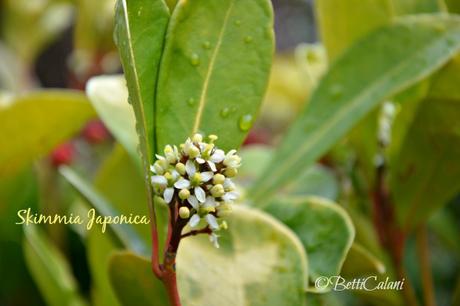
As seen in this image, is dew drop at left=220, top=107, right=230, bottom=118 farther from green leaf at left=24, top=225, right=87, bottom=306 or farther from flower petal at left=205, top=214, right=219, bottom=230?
green leaf at left=24, top=225, right=87, bottom=306

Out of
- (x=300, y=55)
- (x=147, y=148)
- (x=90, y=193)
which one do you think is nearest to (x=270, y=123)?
(x=300, y=55)

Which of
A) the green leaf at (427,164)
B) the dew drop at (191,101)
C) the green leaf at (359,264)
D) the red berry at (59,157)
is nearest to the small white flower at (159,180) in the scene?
the dew drop at (191,101)

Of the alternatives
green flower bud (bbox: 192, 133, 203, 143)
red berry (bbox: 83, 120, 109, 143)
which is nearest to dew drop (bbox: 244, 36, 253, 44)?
green flower bud (bbox: 192, 133, 203, 143)

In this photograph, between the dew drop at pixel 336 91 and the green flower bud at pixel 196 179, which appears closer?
the green flower bud at pixel 196 179

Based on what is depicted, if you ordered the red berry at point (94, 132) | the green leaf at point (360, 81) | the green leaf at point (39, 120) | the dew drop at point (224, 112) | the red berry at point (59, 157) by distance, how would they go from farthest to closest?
the red berry at point (94, 132) < the red berry at point (59, 157) < the green leaf at point (39, 120) < the green leaf at point (360, 81) < the dew drop at point (224, 112)

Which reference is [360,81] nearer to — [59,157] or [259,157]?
[259,157]

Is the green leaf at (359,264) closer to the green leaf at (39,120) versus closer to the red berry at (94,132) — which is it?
the green leaf at (39,120)

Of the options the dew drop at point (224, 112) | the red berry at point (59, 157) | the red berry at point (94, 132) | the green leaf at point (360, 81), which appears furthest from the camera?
the red berry at point (94, 132)
